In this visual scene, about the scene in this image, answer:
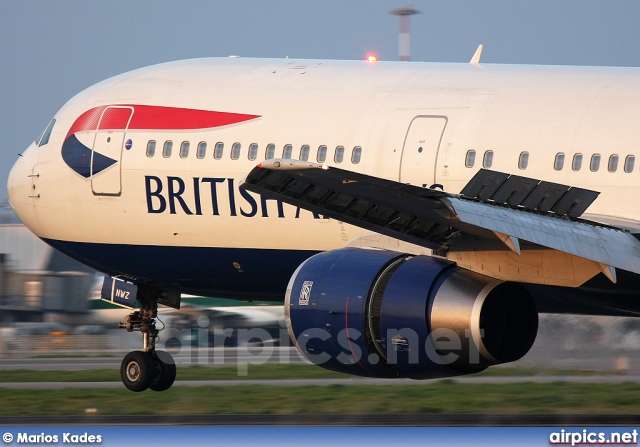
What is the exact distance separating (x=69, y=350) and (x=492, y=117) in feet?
83.5

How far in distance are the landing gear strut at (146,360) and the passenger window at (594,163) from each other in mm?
7526

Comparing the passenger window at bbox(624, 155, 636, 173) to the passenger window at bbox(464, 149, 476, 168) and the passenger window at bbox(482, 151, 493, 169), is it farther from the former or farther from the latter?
the passenger window at bbox(464, 149, 476, 168)

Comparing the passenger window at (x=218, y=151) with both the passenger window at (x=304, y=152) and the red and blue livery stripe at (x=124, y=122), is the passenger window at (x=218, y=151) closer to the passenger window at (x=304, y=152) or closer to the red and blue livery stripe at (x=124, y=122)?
the red and blue livery stripe at (x=124, y=122)

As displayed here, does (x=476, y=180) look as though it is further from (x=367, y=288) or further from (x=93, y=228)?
(x=93, y=228)

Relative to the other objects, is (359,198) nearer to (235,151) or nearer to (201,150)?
(235,151)

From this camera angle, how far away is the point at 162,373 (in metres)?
20.0

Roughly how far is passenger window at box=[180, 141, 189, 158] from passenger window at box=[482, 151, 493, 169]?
15.5 feet

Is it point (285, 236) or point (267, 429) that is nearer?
point (267, 429)

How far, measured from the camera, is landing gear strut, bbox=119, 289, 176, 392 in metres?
19.7

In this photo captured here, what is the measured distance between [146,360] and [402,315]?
21.3ft

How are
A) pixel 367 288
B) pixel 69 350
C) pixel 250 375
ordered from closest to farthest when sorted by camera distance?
pixel 367 288, pixel 250 375, pixel 69 350

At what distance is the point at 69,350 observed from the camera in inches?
1565

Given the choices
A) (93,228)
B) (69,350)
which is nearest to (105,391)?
(93,228)
